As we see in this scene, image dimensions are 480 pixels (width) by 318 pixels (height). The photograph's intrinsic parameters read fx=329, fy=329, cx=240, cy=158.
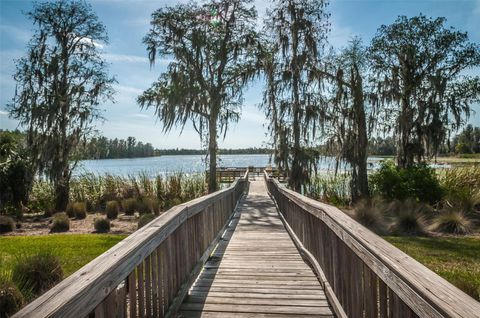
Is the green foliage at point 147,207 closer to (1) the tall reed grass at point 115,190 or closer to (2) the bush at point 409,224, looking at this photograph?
(1) the tall reed grass at point 115,190

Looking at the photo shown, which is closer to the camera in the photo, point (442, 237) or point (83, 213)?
point (442, 237)

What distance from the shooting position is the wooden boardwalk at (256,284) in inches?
124

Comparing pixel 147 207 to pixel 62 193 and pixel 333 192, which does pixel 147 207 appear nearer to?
pixel 62 193

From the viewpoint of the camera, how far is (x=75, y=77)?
584 inches

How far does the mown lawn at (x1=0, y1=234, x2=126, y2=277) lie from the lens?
613 centimetres

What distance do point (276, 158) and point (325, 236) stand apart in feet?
39.9

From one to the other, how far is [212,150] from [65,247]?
35.2 ft

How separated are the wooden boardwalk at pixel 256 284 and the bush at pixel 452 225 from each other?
5.58 metres

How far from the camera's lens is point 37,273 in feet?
14.7

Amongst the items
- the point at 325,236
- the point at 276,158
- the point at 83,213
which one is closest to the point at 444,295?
the point at 325,236

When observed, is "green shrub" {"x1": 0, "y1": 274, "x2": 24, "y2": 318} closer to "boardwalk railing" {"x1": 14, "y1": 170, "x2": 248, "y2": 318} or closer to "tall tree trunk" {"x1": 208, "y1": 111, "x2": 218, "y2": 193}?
"boardwalk railing" {"x1": 14, "y1": 170, "x2": 248, "y2": 318}

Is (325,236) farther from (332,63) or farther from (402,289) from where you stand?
(332,63)

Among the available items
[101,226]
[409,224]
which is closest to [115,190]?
[101,226]

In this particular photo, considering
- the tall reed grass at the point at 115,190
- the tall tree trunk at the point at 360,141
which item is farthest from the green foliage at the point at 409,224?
the tall reed grass at the point at 115,190
